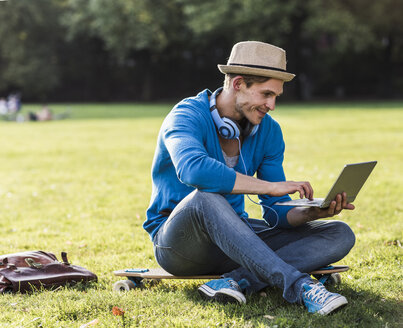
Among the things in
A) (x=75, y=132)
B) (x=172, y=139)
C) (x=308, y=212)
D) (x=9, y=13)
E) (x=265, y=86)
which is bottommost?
(x=75, y=132)

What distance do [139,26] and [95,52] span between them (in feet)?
25.7

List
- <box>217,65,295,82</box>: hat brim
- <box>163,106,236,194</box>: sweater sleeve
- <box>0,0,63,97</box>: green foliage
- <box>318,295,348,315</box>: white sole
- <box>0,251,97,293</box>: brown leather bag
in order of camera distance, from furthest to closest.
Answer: <box>0,0,63,97</box>: green foliage < <box>0,251,97,293</box>: brown leather bag < <box>217,65,295,82</box>: hat brim < <box>163,106,236,194</box>: sweater sleeve < <box>318,295,348,315</box>: white sole

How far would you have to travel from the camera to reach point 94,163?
12266 mm

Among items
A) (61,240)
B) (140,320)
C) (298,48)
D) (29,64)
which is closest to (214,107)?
(140,320)

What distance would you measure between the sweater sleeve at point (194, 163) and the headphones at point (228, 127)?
0.20 meters

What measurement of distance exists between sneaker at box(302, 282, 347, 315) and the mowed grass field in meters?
0.06

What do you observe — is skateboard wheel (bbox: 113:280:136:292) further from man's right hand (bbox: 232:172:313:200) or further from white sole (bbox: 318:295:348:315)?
white sole (bbox: 318:295:348:315)

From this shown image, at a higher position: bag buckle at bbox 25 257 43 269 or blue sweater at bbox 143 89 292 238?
blue sweater at bbox 143 89 292 238

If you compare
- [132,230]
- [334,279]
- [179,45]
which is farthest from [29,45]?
[334,279]

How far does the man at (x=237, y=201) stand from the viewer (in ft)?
11.9

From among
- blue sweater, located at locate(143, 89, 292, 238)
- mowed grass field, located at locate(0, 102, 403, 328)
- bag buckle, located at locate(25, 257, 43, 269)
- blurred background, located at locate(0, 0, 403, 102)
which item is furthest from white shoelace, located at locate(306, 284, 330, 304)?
blurred background, located at locate(0, 0, 403, 102)

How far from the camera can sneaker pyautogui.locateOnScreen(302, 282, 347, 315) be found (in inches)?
137

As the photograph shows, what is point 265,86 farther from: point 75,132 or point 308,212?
point 75,132

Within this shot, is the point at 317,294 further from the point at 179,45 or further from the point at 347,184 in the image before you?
the point at 179,45
